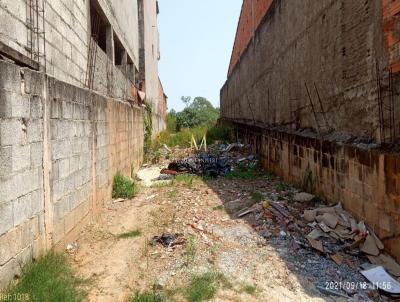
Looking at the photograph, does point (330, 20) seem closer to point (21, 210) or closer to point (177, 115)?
point (21, 210)

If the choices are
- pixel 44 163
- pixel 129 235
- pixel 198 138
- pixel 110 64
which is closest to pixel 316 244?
pixel 129 235

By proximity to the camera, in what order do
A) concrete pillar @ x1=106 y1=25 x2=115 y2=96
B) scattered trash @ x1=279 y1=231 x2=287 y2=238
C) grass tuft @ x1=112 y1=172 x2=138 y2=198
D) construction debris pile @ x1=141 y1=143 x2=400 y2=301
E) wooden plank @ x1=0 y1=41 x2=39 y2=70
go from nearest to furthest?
wooden plank @ x1=0 y1=41 x2=39 y2=70, construction debris pile @ x1=141 y1=143 x2=400 y2=301, scattered trash @ x1=279 y1=231 x2=287 y2=238, grass tuft @ x1=112 y1=172 x2=138 y2=198, concrete pillar @ x1=106 y1=25 x2=115 y2=96

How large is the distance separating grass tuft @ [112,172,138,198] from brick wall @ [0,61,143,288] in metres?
0.94

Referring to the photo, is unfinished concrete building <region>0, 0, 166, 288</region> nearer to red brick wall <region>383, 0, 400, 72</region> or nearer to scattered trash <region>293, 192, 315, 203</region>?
scattered trash <region>293, 192, 315, 203</region>

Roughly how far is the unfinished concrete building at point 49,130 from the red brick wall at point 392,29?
369 cm

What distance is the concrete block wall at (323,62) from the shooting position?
15.1 ft

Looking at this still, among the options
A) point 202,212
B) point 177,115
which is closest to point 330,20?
point 202,212

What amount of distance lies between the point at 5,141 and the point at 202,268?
2262 millimetres

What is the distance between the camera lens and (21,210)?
3258 millimetres

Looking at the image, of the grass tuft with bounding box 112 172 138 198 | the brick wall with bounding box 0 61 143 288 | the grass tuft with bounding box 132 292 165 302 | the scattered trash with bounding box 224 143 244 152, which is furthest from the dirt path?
the scattered trash with bounding box 224 143 244 152

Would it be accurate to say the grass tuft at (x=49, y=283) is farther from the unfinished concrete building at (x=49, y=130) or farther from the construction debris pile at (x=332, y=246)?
the construction debris pile at (x=332, y=246)

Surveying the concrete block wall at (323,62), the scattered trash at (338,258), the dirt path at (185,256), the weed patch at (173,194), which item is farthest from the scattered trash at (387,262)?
the weed patch at (173,194)

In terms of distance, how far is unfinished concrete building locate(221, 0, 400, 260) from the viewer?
13.1ft

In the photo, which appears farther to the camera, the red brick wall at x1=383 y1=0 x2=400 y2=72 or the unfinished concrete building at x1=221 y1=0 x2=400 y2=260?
the unfinished concrete building at x1=221 y1=0 x2=400 y2=260
